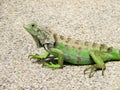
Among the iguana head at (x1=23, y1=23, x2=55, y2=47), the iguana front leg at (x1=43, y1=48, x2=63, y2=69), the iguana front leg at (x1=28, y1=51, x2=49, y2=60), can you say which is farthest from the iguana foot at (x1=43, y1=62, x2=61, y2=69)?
the iguana head at (x1=23, y1=23, x2=55, y2=47)

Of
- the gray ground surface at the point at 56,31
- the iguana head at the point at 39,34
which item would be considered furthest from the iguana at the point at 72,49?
the gray ground surface at the point at 56,31

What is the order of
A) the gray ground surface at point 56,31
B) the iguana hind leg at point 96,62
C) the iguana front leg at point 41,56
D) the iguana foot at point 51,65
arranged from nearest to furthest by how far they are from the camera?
the gray ground surface at point 56,31, the iguana hind leg at point 96,62, the iguana foot at point 51,65, the iguana front leg at point 41,56

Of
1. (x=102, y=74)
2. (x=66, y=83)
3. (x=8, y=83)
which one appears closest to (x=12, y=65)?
(x=8, y=83)

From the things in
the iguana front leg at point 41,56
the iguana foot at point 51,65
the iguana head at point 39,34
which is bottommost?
the iguana foot at point 51,65

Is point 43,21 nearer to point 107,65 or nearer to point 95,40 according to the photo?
point 95,40

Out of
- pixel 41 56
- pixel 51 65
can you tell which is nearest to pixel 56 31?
pixel 41 56

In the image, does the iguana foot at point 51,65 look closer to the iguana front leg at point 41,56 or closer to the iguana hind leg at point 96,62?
the iguana front leg at point 41,56

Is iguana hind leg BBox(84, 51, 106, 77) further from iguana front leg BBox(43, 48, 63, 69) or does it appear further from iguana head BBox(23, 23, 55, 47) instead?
iguana head BBox(23, 23, 55, 47)
